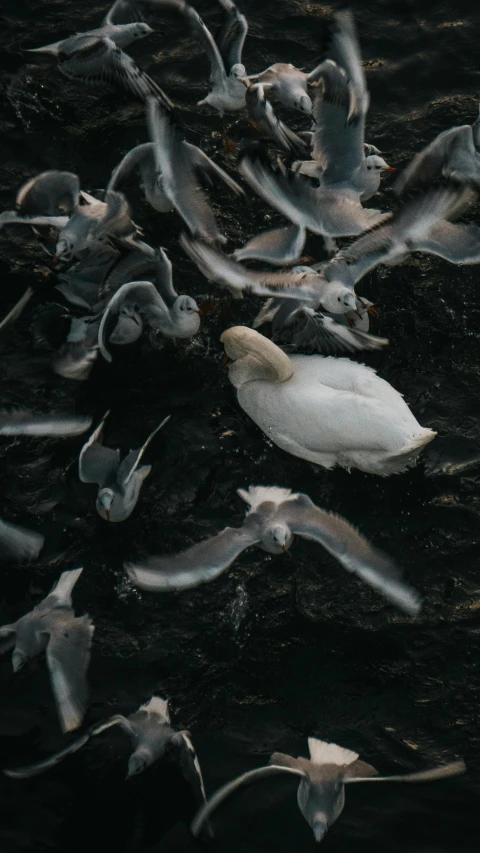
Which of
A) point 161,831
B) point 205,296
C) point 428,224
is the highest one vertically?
point 428,224

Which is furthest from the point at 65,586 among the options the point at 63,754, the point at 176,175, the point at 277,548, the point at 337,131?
the point at 337,131

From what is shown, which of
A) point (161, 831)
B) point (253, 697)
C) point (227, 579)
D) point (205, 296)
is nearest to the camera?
point (161, 831)

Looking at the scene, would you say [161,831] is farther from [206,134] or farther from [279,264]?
[206,134]

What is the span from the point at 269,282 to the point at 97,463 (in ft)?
7.04

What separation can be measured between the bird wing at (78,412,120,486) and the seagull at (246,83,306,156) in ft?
12.3

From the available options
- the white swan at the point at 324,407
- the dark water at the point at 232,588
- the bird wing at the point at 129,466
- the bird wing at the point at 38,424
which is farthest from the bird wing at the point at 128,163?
the bird wing at the point at 129,466

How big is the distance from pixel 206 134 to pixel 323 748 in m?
7.26

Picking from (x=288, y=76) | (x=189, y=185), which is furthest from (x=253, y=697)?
(x=288, y=76)

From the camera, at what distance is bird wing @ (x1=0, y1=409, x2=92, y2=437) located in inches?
376

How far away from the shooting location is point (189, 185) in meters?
10.6

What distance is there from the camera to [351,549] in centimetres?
870

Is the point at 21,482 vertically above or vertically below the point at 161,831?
above

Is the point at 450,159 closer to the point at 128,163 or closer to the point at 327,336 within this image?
the point at 327,336

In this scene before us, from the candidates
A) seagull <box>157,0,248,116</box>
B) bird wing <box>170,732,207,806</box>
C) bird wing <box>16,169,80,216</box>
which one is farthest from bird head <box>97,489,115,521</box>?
seagull <box>157,0,248,116</box>
